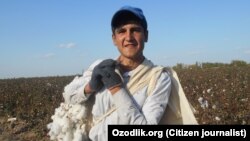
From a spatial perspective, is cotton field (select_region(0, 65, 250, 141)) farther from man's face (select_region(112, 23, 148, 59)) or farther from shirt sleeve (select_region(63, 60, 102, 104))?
man's face (select_region(112, 23, 148, 59))

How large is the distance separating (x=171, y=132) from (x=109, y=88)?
0.40 meters

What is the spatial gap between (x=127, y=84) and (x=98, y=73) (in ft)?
0.54

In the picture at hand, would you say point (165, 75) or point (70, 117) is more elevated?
point (165, 75)

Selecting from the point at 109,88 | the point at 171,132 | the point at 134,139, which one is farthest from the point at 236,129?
the point at 109,88

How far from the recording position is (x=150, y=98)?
2.24m

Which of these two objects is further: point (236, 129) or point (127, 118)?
point (236, 129)

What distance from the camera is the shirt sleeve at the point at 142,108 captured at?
2162 mm

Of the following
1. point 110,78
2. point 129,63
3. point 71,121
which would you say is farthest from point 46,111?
point 110,78

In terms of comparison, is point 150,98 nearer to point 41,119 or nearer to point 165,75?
point 165,75

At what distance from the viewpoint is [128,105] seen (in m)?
2.16

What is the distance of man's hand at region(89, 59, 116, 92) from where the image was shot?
2.26 m

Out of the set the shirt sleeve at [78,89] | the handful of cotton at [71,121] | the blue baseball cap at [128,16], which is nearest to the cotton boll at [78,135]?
the handful of cotton at [71,121]

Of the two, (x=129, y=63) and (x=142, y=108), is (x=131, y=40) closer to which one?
(x=129, y=63)

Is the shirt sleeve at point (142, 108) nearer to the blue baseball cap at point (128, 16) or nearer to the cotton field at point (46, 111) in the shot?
the blue baseball cap at point (128, 16)
